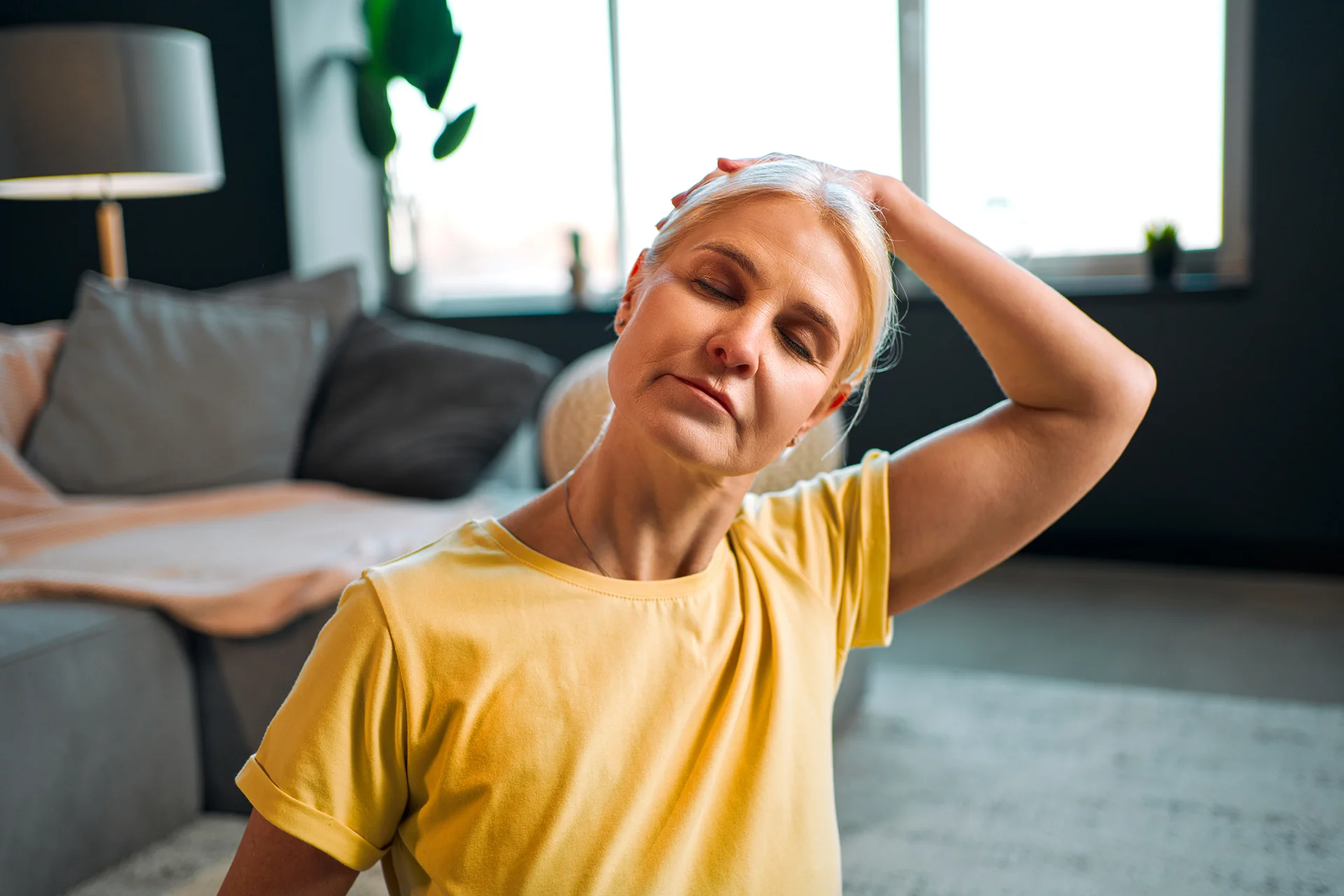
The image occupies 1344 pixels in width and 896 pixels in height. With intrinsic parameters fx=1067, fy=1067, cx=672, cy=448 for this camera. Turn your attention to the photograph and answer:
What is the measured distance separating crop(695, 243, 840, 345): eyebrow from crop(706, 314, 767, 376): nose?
0.03 m

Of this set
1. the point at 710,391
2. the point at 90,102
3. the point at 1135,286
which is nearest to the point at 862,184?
the point at 710,391

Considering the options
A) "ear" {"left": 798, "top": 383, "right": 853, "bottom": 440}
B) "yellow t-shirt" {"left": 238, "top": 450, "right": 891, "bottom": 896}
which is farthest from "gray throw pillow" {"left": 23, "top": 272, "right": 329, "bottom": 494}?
"ear" {"left": 798, "top": 383, "right": 853, "bottom": 440}

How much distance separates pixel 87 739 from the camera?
1.43 m

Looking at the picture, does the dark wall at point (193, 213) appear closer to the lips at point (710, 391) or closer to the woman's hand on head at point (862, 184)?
the woman's hand on head at point (862, 184)

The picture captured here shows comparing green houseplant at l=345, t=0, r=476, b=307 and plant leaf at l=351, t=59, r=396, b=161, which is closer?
green houseplant at l=345, t=0, r=476, b=307

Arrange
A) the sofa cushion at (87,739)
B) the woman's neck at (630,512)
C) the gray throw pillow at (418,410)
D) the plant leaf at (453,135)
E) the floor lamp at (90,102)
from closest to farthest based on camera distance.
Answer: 1. the woman's neck at (630,512)
2. the sofa cushion at (87,739)
3. the gray throw pillow at (418,410)
4. the floor lamp at (90,102)
5. the plant leaf at (453,135)

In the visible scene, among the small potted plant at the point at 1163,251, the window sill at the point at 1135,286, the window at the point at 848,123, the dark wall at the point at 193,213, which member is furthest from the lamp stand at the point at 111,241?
the small potted plant at the point at 1163,251

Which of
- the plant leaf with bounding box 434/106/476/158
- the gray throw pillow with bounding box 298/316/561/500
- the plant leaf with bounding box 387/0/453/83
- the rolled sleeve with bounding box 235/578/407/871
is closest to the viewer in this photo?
the rolled sleeve with bounding box 235/578/407/871

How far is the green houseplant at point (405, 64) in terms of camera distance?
3.60m

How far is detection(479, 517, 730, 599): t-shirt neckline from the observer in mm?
755

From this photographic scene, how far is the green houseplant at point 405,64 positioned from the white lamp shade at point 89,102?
1022mm

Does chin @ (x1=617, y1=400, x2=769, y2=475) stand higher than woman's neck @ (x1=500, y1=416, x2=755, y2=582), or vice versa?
chin @ (x1=617, y1=400, x2=769, y2=475)

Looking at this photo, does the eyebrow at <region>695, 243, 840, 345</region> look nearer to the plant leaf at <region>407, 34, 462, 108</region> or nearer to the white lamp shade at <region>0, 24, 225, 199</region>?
the white lamp shade at <region>0, 24, 225, 199</region>

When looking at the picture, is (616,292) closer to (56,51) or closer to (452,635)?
(56,51)
